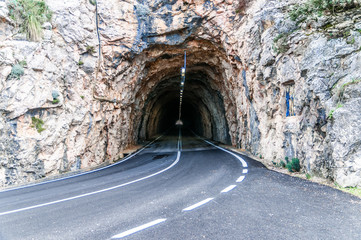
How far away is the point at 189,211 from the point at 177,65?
58.2 feet

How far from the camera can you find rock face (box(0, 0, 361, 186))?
278 inches

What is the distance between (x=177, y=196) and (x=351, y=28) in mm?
8299

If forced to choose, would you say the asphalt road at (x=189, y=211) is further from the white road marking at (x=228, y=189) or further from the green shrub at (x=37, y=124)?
the green shrub at (x=37, y=124)

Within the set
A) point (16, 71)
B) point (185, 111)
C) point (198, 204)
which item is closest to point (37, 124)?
point (16, 71)

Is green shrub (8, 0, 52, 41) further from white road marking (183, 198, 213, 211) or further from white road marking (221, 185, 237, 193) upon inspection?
white road marking (221, 185, 237, 193)

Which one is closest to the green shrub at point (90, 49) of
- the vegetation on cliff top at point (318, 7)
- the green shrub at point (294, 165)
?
the vegetation on cliff top at point (318, 7)

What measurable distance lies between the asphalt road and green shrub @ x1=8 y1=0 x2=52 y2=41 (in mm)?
8413

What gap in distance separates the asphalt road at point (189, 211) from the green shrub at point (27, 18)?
841 cm

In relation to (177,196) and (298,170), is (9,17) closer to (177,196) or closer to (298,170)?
(177,196)

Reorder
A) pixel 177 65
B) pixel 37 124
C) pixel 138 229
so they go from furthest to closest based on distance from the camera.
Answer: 1. pixel 177 65
2. pixel 37 124
3. pixel 138 229

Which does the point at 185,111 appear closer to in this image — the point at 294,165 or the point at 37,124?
the point at 37,124

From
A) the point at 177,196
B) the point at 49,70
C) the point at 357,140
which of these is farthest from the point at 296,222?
the point at 49,70

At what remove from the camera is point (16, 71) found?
984cm

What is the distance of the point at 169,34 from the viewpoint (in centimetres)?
1616
